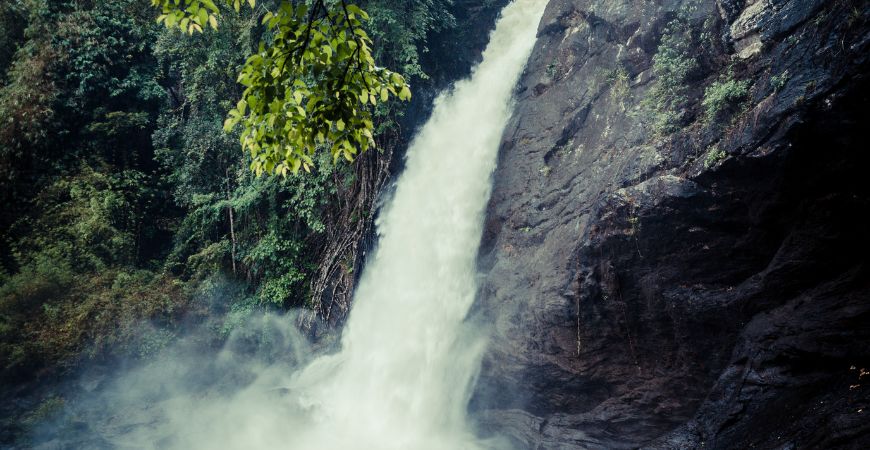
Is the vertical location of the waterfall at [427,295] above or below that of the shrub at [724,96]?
below

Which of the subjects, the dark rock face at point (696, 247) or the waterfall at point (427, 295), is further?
the waterfall at point (427, 295)

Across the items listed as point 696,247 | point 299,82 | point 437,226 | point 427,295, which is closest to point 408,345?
point 427,295

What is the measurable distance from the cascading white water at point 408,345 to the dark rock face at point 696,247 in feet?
2.64

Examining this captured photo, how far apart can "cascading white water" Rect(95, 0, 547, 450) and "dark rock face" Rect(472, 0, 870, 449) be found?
2.64ft

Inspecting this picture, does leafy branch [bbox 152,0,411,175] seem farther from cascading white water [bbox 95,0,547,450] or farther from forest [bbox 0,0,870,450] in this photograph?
cascading white water [bbox 95,0,547,450]

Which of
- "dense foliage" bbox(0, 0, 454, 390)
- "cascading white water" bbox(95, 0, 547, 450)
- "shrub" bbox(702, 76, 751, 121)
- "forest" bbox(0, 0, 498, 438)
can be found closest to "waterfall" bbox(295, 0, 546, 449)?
"cascading white water" bbox(95, 0, 547, 450)

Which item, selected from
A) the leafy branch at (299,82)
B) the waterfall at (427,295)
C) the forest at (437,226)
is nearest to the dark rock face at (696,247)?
the forest at (437,226)

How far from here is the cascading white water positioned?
757cm

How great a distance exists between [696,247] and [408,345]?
16.4 ft

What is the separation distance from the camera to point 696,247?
5137 mm

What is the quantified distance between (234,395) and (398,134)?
6590 mm

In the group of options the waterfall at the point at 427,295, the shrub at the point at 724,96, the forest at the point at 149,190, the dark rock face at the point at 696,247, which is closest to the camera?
the dark rock face at the point at 696,247

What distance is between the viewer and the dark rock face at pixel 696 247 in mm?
4211

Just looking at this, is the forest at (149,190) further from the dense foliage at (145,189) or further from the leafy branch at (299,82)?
the leafy branch at (299,82)
